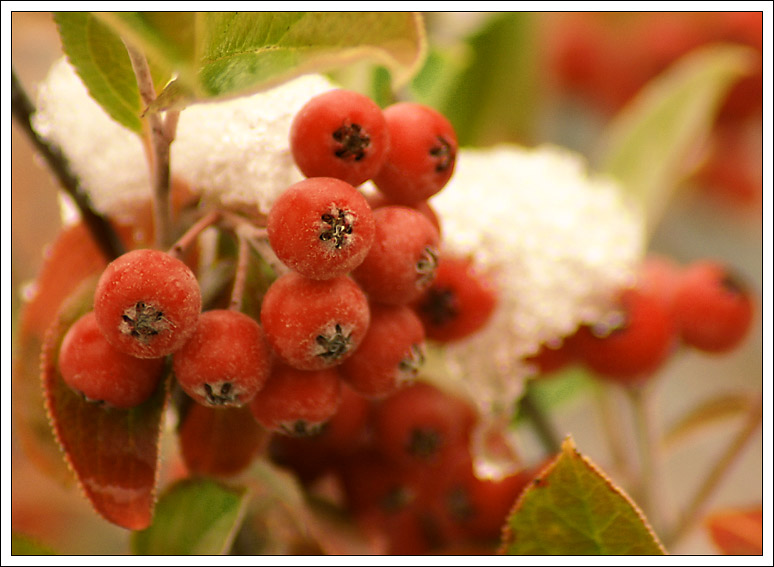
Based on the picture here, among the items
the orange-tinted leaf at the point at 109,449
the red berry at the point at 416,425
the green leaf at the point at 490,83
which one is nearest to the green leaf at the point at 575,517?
the red berry at the point at 416,425

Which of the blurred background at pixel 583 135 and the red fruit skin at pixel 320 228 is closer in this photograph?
the red fruit skin at pixel 320 228

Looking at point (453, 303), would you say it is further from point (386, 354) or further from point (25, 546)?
point (25, 546)

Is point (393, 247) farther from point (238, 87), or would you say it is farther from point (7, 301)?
point (7, 301)

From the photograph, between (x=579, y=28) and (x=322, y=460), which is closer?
(x=322, y=460)

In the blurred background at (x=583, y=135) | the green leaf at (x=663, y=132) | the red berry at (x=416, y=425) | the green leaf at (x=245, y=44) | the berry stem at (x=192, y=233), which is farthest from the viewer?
the green leaf at (x=663, y=132)

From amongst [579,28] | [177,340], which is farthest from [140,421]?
[579,28]

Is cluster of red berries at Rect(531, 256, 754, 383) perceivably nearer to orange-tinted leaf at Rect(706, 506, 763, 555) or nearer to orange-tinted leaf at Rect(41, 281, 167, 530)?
orange-tinted leaf at Rect(706, 506, 763, 555)

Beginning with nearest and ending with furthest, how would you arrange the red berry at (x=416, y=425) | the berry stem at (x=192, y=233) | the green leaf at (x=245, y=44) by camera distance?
the green leaf at (x=245, y=44) < the berry stem at (x=192, y=233) < the red berry at (x=416, y=425)

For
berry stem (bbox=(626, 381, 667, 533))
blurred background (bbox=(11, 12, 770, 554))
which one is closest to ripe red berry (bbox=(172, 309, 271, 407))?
blurred background (bbox=(11, 12, 770, 554))

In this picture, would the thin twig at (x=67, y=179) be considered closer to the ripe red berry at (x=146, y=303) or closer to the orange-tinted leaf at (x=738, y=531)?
the ripe red berry at (x=146, y=303)
